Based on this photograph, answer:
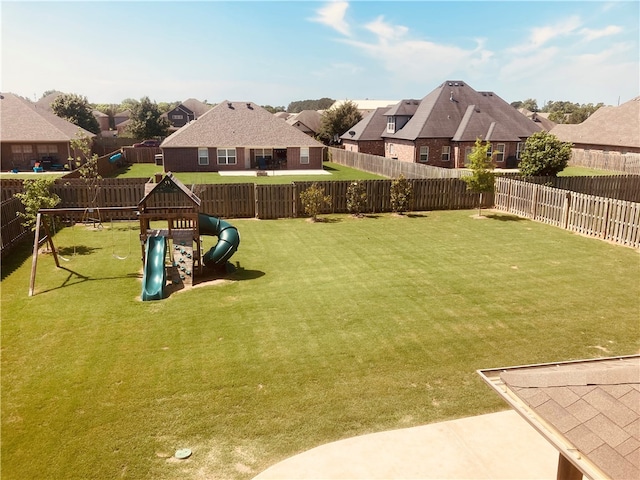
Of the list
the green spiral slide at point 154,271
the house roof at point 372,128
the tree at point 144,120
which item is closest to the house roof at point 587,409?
the green spiral slide at point 154,271

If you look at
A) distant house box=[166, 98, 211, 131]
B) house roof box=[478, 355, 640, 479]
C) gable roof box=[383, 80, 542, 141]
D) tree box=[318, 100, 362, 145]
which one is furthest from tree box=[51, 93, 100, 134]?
house roof box=[478, 355, 640, 479]

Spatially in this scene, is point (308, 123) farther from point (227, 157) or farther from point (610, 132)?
point (610, 132)

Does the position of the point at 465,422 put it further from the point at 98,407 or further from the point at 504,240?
the point at 504,240

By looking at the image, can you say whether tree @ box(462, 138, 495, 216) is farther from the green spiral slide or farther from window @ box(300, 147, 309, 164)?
window @ box(300, 147, 309, 164)

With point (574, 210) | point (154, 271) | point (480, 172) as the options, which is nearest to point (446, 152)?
point (480, 172)

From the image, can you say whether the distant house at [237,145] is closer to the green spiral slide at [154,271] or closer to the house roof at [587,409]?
the green spiral slide at [154,271]

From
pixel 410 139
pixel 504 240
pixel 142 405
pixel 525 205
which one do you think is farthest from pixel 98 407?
pixel 410 139
